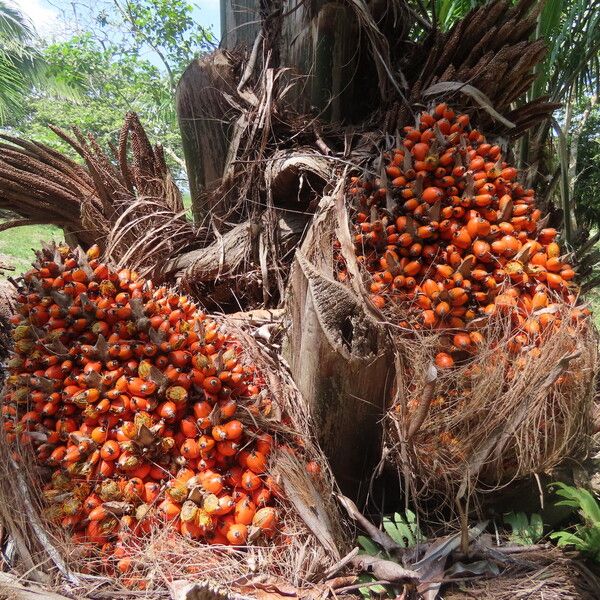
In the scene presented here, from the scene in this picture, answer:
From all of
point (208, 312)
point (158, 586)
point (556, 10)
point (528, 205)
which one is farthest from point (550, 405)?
point (556, 10)

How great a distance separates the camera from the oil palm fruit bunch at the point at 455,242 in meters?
1.42

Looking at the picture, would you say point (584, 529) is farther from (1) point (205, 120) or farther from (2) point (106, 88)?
(2) point (106, 88)

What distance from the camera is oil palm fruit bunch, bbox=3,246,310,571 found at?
4.14ft

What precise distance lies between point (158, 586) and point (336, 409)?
2.02 ft

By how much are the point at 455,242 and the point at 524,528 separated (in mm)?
853

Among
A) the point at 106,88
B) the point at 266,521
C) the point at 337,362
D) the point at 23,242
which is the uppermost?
the point at 106,88

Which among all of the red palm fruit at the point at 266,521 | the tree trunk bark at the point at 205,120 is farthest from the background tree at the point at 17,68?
the red palm fruit at the point at 266,521

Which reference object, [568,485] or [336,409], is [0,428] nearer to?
[336,409]

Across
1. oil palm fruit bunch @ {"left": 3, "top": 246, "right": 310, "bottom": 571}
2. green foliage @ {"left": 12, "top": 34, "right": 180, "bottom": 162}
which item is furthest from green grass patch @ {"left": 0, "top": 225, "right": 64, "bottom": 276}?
oil palm fruit bunch @ {"left": 3, "top": 246, "right": 310, "bottom": 571}

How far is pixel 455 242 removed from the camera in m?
1.50

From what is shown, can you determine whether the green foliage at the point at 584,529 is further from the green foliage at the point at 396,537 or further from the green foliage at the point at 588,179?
the green foliage at the point at 588,179

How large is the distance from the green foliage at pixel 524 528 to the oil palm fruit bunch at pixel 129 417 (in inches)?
26.7

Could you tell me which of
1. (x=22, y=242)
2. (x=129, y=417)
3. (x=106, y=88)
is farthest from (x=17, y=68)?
(x=129, y=417)

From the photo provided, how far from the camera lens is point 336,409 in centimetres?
136
